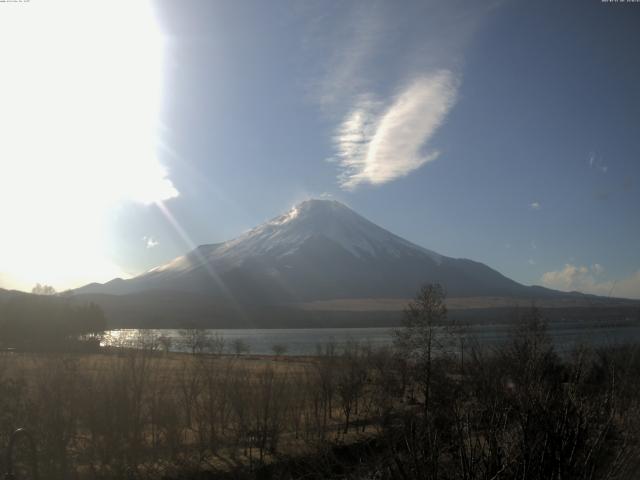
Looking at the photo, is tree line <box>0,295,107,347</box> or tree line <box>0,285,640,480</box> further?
tree line <box>0,295,107,347</box>

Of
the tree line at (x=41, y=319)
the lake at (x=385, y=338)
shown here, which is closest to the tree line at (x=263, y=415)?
the lake at (x=385, y=338)

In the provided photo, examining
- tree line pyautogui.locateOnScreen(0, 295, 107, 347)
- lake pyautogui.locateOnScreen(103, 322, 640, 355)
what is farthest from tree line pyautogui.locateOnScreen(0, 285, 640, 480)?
tree line pyautogui.locateOnScreen(0, 295, 107, 347)

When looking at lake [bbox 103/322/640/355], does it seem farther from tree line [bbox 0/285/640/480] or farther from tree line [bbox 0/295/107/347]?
tree line [bbox 0/295/107/347]

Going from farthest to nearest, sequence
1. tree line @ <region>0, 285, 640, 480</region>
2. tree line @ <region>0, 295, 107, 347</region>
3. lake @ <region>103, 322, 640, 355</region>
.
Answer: tree line @ <region>0, 295, 107, 347</region> < lake @ <region>103, 322, 640, 355</region> < tree line @ <region>0, 285, 640, 480</region>

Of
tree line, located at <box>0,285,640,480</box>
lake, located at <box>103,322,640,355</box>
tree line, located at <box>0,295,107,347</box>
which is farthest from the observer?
tree line, located at <box>0,295,107,347</box>

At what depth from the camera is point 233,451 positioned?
22.9 m

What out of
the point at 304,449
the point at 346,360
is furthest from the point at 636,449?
the point at 346,360

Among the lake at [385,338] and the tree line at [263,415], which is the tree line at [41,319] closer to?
the lake at [385,338]

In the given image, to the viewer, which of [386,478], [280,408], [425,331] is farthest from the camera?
[425,331]

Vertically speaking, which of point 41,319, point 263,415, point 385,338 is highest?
point 41,319

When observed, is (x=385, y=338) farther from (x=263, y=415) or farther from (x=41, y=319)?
(x=263, y=415)

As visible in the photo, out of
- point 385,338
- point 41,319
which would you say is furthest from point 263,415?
point 385,338

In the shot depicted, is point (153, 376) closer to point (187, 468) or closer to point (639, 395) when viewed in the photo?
point (187, 468)

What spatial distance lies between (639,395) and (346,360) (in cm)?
2936
